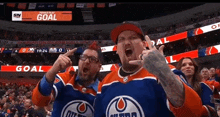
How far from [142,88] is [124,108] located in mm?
194

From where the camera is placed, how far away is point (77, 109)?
7.66 feet

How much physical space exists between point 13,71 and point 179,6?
740 inches

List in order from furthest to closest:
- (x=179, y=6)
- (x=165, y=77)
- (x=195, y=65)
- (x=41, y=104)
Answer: (x=179, y=6) → (x=195, y=65) → (x=41, y=104) → (x=165, y=77)

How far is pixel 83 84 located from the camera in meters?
2.50

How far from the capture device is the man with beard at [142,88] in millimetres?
1358

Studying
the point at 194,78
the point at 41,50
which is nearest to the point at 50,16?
the point at 41,50

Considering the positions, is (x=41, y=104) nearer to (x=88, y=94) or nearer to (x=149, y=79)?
(x=88, y=94)

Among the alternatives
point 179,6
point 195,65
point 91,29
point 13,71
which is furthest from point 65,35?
point 195,65

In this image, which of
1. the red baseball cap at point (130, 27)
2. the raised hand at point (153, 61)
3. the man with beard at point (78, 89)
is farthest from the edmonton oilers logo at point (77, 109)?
the raised hand at point (153, 61)

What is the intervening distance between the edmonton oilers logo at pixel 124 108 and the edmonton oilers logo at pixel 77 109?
2.19 ft

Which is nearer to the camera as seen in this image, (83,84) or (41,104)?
(41,104)

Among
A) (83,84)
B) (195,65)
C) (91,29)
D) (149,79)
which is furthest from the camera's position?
(91,29)

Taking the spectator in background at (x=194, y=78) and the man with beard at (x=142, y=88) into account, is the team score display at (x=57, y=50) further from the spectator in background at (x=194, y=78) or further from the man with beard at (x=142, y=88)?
the man with beard at (x=142, y=88)

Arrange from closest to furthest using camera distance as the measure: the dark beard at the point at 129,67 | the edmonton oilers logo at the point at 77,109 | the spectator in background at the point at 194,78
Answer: the dark beard at the point at 129,67
the edmonton oilers logo at the point at 77,109
the spectator in background at the point at 194,78
